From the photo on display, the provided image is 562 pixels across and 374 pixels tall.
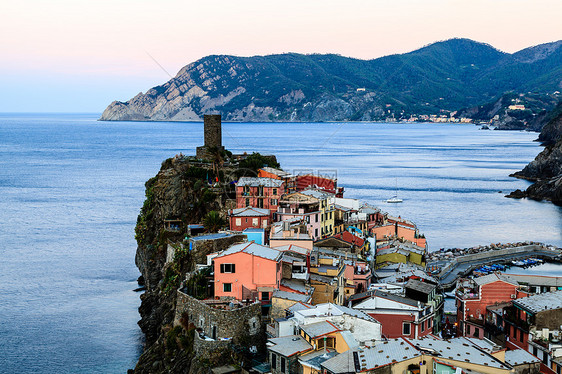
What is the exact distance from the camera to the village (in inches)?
661

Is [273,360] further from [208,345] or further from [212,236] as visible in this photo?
[212,236]

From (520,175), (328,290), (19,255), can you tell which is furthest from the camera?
(520,175)

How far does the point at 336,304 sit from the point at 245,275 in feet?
11.2

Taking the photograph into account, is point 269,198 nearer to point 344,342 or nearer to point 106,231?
point 344,342

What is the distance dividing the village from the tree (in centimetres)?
48

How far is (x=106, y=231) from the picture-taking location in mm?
59062

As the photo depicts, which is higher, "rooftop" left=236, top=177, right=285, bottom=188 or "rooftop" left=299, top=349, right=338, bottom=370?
"rooftop" left=236, top=177, right=285, bottom=188

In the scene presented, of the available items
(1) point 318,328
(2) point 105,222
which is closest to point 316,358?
(1) point 318,328

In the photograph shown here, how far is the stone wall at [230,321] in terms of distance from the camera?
68.1ft

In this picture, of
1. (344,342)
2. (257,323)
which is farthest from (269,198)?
(344,342)

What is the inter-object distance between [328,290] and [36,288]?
2509 cm

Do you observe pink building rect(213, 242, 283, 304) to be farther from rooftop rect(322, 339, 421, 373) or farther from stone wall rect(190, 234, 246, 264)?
rooftop rect(322, 339, 421, 373)

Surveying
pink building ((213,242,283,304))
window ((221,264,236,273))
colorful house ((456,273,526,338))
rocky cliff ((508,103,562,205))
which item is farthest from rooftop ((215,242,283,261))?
rocky cliff ((508,103,562,205))

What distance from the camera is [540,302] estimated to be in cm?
2242
